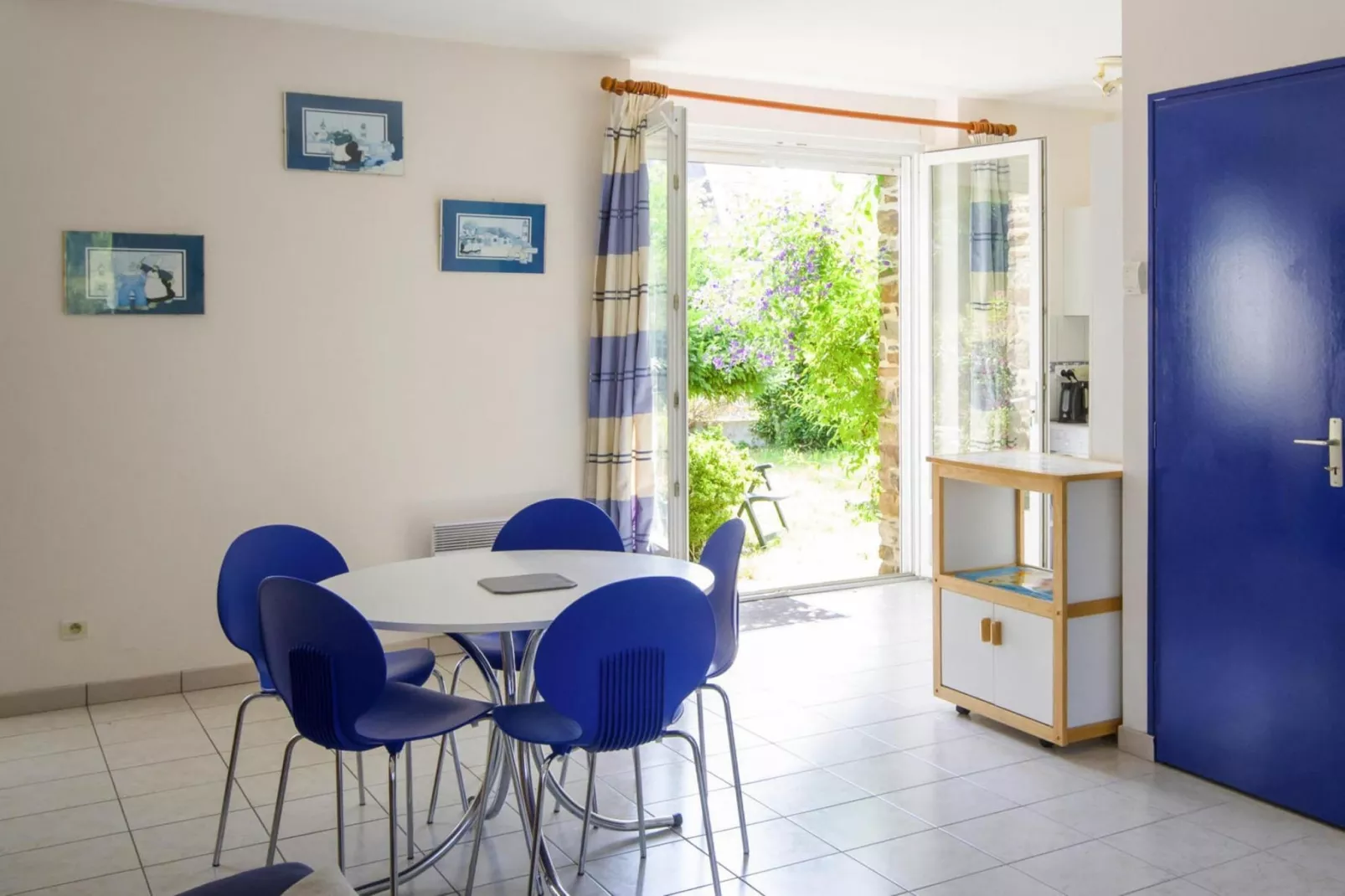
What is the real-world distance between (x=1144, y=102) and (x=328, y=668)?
2940mm

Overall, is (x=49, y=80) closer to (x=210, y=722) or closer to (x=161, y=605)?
(x=161, y=605)

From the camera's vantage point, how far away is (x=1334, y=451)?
317cm

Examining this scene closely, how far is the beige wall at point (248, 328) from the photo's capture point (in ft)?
14.6

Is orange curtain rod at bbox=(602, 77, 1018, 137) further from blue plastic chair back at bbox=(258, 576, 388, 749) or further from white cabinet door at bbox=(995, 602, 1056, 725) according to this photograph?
blue plastic chair back at bbox=(258, 576, 388, 749)

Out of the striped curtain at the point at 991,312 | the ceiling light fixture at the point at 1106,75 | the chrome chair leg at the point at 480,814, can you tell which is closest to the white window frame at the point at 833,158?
the striped curtain at the point at 991,312

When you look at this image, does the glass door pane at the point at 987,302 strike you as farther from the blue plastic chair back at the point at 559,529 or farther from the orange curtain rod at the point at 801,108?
the blue plastic chair back at the point at 559,529

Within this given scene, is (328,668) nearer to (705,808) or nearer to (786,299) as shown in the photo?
(705,808)

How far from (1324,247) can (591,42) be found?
317cm

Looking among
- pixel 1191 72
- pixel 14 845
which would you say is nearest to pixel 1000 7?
pixel 1191 72

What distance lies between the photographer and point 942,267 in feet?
21.4

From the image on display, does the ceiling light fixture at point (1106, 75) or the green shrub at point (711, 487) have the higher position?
the ceiling light fixture at point (1106, 75)

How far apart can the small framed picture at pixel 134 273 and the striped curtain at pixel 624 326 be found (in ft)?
5.62

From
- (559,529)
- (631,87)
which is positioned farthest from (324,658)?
(631,87)

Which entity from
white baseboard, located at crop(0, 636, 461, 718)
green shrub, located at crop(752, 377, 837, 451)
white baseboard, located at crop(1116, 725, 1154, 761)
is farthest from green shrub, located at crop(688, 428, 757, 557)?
white baseboard, located at crop(1116, 725, 1154, 761)
